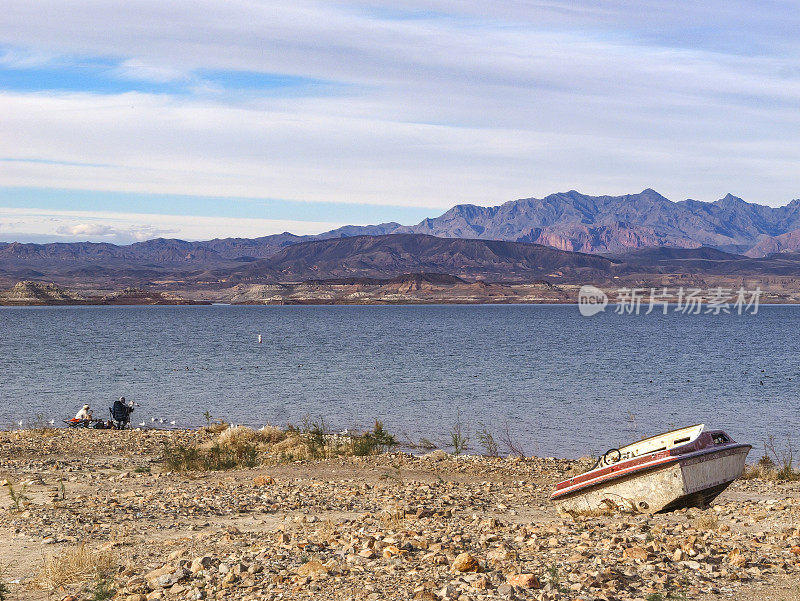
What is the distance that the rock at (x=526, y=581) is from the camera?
8.88 meters

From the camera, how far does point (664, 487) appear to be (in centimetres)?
1429

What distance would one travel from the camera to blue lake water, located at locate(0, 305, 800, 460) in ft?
111

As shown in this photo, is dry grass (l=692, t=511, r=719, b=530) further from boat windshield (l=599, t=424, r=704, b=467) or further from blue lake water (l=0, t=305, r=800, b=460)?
blue lake water (l=0, t=305, r=800, b=460)

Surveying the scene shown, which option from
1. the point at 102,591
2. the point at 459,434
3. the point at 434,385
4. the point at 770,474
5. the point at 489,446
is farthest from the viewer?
the point at 434,385

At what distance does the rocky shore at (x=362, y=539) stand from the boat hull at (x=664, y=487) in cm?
36

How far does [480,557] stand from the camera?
10.2m

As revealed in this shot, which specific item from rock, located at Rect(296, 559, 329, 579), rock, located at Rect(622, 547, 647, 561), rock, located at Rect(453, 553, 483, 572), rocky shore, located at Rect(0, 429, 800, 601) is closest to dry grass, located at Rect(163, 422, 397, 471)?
rocky shore, located at Rect(0, 429, 800, 601)

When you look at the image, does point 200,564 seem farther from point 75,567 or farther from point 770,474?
point 770,474

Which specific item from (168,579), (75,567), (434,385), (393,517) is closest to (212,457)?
(393,517)

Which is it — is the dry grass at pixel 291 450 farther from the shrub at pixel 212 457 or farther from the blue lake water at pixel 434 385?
the blue lake water at pixel 434 385

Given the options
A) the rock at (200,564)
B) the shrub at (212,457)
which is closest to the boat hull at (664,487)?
the rock at (200,564)

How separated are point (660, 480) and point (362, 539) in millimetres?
6093

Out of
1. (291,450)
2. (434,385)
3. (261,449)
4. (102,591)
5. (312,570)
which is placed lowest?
(434,385)

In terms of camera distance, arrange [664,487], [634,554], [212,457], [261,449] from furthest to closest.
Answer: [261,449]
[212,457]
[664,487]
[634,554]
